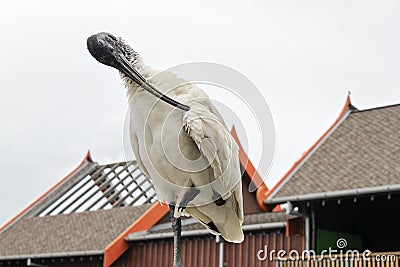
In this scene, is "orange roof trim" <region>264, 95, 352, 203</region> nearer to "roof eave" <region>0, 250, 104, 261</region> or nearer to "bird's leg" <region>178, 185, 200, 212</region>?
"roof eave" <region>0, 250, 104, 261</region>

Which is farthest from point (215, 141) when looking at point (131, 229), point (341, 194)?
point (131, 229)

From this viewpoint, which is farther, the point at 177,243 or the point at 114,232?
the point at 114,232

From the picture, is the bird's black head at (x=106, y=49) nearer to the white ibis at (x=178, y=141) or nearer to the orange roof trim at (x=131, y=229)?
the white ibis at (x=178, y=141)

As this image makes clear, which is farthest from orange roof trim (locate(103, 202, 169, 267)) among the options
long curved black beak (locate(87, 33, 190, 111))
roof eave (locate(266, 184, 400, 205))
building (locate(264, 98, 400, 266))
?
long curved black beak (locate(87, 33, 190, 111))

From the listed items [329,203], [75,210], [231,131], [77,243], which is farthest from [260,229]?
[231,131]

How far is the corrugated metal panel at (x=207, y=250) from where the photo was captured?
48.8ft

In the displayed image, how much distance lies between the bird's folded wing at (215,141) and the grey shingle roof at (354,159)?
904 centimetres

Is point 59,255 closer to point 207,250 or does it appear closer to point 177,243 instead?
point 207,250

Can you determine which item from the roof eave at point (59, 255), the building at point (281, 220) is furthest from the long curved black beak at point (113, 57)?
the roof eave at point (59, 255)

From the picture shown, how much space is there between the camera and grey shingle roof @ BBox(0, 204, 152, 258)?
17562 millimetres

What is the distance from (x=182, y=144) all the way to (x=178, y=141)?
3 centimetres

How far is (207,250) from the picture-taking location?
15953 mm

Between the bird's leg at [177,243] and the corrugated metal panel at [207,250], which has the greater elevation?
the bird's leg at [177,243]

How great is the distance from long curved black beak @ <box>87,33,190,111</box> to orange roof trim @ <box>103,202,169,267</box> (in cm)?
1378
